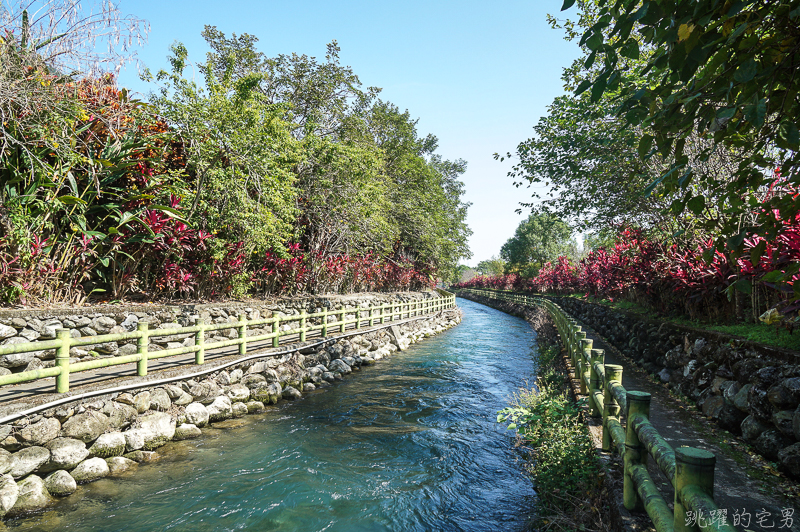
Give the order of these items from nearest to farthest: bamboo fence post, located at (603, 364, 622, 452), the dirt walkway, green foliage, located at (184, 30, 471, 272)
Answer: the dirt walkway < bamboo fence post, located at (603, 364, 622, 452) < green foliage, located at (184, 30, 471, 272)

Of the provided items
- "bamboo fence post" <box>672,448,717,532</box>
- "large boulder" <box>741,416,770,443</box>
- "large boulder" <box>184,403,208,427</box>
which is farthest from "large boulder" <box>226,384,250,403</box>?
"large boulder" <box>741,416,770,443</box>

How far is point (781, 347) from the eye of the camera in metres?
4.89

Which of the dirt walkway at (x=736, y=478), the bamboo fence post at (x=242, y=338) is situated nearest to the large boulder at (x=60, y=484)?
the bamboo fence post at (x=242, y=338)

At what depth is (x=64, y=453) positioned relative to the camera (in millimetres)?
5141

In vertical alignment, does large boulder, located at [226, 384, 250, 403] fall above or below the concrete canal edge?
below

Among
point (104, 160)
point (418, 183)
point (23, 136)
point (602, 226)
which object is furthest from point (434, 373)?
point (418, 183)

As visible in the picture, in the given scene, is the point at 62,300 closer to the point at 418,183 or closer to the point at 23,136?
the point at 23,136

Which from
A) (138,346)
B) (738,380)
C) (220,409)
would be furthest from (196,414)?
(738,380)

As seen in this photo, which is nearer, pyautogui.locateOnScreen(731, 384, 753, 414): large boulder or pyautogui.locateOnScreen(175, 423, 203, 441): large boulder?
pyautogui.locateOnScreen(731, 384, 753, 414): large boulder

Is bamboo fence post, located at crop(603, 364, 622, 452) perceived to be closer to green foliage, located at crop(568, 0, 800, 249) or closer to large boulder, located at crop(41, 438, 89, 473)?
green foliage, located at crop(568, 0, 800, 249)

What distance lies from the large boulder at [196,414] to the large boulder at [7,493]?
2423mm

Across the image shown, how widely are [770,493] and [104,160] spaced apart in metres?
10.1

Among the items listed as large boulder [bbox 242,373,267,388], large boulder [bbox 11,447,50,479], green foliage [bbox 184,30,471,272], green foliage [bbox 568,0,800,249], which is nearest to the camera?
green foliage [bbox 568,0,800,249]

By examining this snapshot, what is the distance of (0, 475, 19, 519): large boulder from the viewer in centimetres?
439
